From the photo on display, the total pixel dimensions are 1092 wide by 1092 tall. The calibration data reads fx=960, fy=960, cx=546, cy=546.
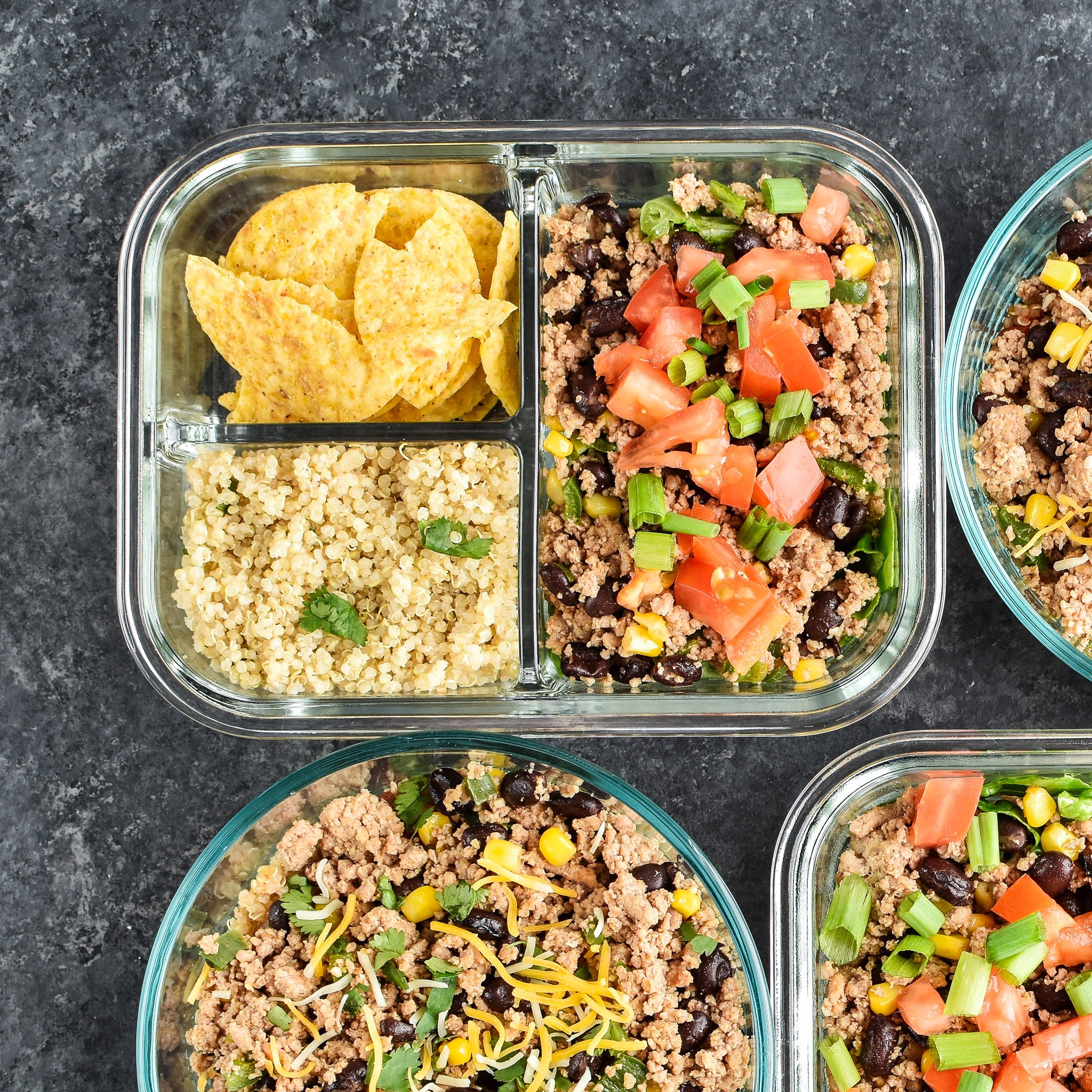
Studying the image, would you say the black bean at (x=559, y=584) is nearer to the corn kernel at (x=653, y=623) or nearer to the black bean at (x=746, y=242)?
the corn kernel at (x=653, y=623)

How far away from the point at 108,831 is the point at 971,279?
299 cm

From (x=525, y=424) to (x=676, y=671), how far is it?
2.52ft

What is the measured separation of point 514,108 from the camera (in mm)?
2869

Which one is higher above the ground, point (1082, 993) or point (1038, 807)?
point (1038, 807)

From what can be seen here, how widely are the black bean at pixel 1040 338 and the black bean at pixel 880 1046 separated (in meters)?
1.80

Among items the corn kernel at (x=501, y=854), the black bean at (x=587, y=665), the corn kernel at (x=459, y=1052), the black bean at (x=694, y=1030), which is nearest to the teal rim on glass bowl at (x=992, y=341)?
the black bean at (x=587, y=665)

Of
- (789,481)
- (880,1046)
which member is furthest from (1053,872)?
(789,481)

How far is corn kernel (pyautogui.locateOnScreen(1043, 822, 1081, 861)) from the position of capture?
8.16ft

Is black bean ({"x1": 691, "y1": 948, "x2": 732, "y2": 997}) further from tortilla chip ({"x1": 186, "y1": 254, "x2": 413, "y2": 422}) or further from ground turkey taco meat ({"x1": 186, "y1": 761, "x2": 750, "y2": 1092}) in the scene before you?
tortilla chip ({"x1": 186, "y1": 254, "x2": 413, "y2": 422})

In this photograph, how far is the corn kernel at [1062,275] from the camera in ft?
8.27

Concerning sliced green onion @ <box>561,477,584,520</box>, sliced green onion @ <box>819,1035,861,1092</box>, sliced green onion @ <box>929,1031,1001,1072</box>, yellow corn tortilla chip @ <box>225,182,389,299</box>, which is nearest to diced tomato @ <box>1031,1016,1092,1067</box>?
sliced green onion @ <box>929,1031,1001,1072</box>

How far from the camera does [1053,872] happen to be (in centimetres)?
242

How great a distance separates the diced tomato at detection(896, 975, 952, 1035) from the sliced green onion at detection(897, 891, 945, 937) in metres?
0.14

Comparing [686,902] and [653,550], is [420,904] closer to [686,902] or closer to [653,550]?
[686,902]
